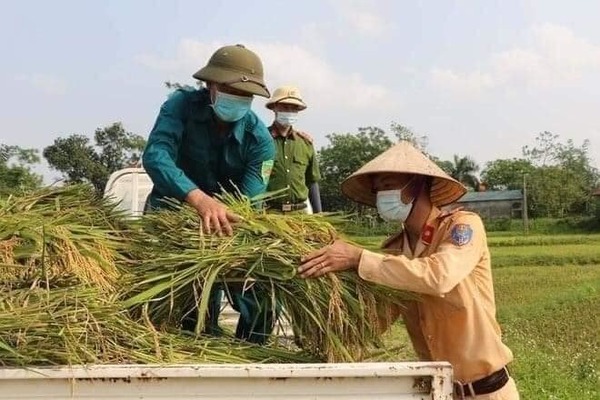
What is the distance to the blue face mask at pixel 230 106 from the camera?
3.64m

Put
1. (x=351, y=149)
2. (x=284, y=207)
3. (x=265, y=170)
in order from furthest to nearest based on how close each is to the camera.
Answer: (x=351, y=149) < (x=265, y=170) < (x=284, y=207)

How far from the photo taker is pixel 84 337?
246 cm

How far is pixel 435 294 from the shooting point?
287 cm

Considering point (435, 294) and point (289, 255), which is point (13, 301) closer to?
point (289, 255)

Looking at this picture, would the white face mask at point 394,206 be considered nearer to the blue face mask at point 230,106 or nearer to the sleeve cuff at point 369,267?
the sleeve cuff at point 369,267

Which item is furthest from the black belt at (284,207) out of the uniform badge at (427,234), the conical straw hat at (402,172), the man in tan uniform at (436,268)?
the uniform badge at (427,234)

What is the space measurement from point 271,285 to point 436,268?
558 mm

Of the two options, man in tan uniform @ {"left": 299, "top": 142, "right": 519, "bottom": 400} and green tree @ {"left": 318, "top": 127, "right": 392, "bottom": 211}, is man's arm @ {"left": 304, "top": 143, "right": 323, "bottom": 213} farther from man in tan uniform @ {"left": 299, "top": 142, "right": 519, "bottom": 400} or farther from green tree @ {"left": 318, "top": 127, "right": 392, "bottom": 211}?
green tree @ {"left": 318, "top": 127, "right": 392, "bottom": 211}

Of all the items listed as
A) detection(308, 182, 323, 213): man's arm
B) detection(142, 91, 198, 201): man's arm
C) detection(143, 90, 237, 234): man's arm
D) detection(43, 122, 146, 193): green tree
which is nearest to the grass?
detection(143, 90, 237, 234): man's arm

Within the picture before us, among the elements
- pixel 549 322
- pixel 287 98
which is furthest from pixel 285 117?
pixel 549 322

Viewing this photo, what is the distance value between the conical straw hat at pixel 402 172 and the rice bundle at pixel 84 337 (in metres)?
0.80

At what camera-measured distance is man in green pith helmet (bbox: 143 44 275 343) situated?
3221 mm

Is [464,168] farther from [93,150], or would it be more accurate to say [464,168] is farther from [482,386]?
[482,386]

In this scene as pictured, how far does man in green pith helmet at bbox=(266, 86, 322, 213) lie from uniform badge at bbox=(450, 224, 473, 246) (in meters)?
3.11
